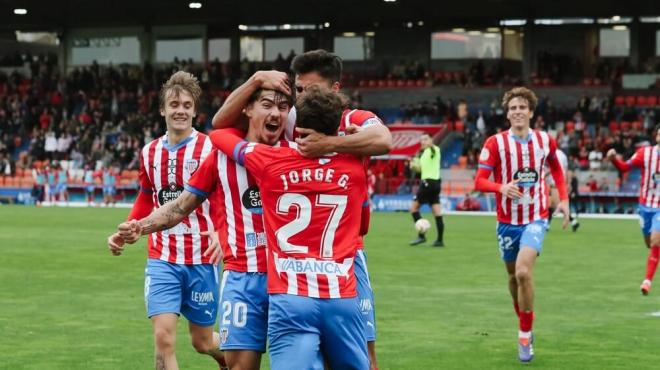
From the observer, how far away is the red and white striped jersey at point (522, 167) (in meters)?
11.3

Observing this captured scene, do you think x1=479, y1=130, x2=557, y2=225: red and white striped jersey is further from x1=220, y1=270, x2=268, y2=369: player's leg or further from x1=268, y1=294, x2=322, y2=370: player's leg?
x1=268, y1=294, x2=322, y2=370: player's leg

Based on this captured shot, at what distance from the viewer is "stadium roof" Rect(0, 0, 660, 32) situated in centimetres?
5569

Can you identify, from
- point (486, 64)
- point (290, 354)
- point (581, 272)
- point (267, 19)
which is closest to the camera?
point (290, 354)

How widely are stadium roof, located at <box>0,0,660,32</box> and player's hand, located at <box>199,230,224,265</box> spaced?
48442 millimetres

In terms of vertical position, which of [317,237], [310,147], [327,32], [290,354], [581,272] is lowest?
[581,272]

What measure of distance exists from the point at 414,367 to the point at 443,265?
975cm

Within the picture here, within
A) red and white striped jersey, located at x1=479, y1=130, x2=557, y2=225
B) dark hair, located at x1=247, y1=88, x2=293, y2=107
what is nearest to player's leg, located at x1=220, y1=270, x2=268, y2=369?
dark hair, located at x1=247, y1=88, x2=293, y2=107

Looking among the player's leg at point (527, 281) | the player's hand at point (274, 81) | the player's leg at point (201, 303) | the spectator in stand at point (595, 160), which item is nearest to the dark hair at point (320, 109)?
the player's hand at point (274, 81)

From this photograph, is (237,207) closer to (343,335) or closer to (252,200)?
(252,200)

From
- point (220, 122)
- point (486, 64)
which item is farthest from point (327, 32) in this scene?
point (220, 122)

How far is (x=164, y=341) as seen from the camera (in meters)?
8.04

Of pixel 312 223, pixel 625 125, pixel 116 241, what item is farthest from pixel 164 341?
pixel 625 125

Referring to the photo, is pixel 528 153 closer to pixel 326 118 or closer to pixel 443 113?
pixel 326 118

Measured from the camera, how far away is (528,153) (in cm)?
1146
